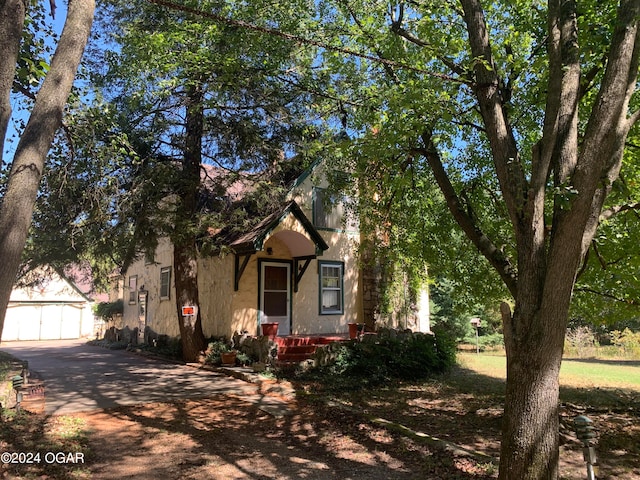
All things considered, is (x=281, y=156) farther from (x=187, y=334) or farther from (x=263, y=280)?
(x=187, y=334)

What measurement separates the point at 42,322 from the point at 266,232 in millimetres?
24613

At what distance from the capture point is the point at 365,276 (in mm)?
17297

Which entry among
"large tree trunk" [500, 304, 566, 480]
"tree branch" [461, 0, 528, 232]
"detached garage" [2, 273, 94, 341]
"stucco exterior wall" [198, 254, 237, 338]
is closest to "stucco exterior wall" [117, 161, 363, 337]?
"stucco exterior wall" [198, 254, 237, 338]

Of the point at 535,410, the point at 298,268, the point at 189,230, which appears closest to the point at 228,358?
the point at 189,230

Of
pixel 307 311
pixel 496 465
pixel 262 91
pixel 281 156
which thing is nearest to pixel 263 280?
pixel 307 311

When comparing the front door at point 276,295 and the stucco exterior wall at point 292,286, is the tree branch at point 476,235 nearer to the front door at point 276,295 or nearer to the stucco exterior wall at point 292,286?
the stucco exterior wall at point 292,286

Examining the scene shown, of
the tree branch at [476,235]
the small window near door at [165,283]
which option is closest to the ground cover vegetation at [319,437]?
the tree branch at [476,235]

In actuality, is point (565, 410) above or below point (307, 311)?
below

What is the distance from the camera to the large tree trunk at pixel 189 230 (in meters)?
12.0

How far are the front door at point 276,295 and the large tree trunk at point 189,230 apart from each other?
2055mm

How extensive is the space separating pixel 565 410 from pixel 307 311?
8582mm

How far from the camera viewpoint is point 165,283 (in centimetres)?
1841

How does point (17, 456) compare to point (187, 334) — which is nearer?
point (17, 456)

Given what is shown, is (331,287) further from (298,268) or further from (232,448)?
(232,448)
